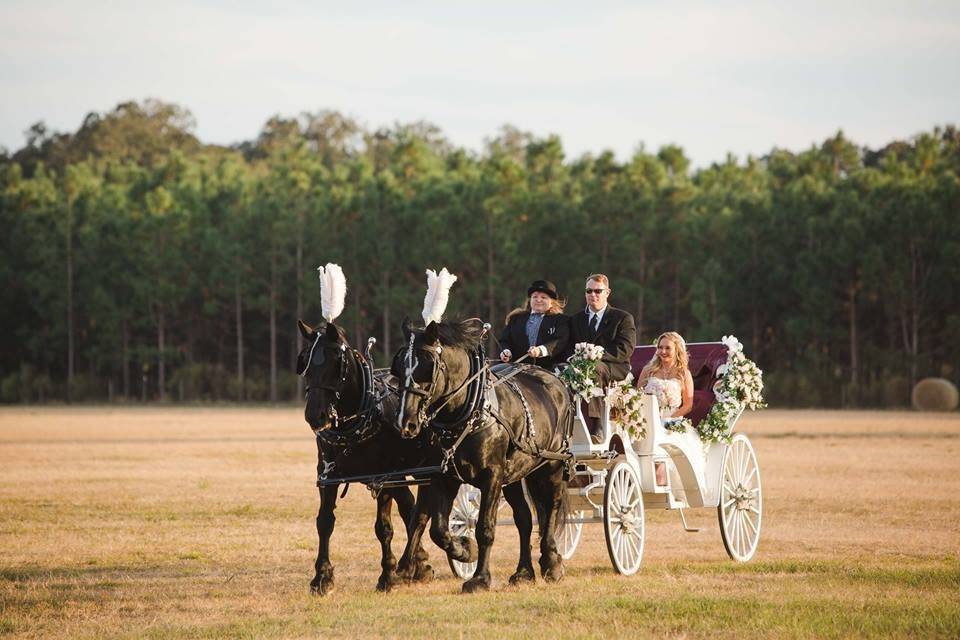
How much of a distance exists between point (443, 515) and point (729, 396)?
3.42m

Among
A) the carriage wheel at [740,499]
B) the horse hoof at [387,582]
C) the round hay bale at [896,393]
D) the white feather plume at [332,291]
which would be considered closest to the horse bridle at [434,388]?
the white feather plume at [332,291]

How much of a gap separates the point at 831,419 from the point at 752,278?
584 inches

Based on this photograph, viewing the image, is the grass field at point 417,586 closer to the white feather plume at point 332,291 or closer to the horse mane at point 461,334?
the horse mane at point 461,334

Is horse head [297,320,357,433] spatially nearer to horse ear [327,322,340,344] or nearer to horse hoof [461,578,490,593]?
horse ear [327,322,340,344]

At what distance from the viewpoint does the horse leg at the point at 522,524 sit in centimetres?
1165

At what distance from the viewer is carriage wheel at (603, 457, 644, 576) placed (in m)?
12.0

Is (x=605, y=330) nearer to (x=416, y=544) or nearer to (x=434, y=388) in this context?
(x=416, y=544)

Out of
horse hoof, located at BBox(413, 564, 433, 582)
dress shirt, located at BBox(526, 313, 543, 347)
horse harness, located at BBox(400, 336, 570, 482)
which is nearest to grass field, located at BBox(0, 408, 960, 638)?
horse hoof, located at BBox(413, 564, 433, 582)

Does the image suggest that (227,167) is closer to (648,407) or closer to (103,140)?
(103,140)

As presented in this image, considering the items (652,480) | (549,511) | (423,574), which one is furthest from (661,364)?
(423,574)

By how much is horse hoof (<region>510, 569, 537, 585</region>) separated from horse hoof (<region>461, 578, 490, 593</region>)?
1.29 feet

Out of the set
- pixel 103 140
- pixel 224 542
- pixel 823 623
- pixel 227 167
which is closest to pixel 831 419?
pixel 224 542

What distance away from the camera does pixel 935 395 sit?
5041 cm

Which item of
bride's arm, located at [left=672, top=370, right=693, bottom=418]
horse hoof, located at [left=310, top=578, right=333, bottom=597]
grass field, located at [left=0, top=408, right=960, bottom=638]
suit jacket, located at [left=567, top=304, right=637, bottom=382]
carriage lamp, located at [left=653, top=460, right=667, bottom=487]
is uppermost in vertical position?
suit jacket, located at [left=567, top=304, right=637, bottom=382]
